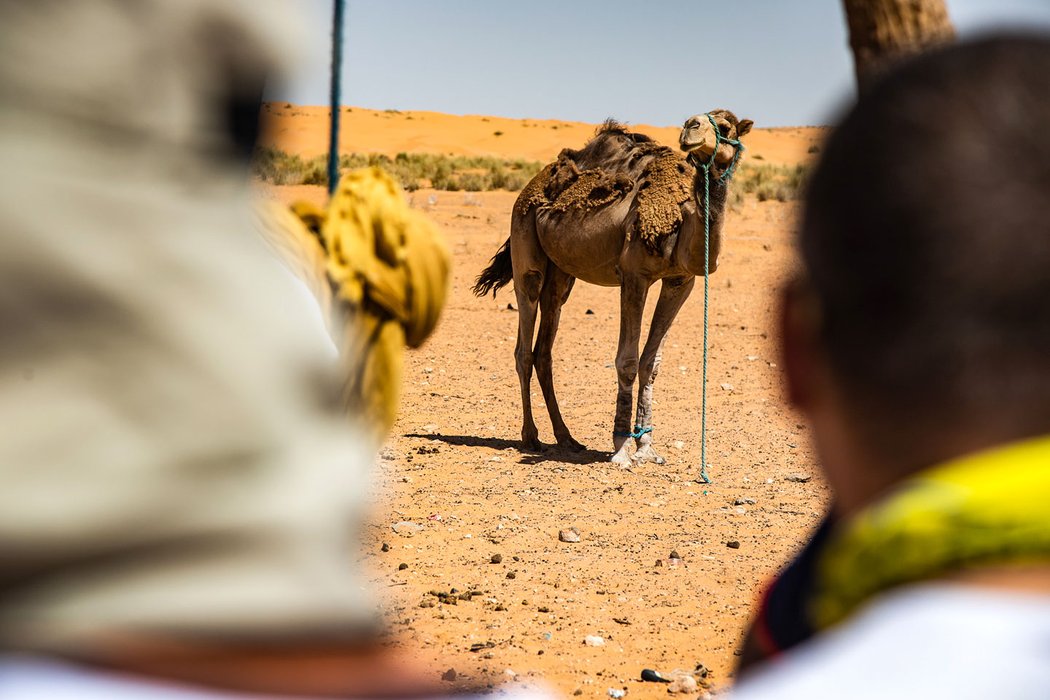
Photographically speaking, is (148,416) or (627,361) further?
(627,361)

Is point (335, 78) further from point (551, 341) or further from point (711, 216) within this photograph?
point (551, 341)

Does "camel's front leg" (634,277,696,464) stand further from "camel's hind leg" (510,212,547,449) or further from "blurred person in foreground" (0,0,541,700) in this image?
"blurred person in foreground" (0,0,541,700)

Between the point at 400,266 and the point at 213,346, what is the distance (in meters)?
0.42

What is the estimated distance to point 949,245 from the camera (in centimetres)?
98

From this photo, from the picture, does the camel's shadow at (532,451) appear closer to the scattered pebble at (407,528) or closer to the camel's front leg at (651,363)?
the camel's front leg at (651,363)

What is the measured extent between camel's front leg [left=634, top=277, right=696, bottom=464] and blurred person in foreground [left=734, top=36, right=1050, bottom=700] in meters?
7.35

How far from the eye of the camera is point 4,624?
97 centimetres

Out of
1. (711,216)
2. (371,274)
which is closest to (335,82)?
(371,274)

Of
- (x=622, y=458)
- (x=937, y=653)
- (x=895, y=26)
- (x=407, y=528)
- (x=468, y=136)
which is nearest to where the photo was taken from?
(x=937, y=653)

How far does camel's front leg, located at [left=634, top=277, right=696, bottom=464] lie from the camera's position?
848 centimetres

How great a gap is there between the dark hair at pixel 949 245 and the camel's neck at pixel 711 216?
709 centimetres

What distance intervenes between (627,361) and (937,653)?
25.0 feet

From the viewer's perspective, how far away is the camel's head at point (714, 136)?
759cm

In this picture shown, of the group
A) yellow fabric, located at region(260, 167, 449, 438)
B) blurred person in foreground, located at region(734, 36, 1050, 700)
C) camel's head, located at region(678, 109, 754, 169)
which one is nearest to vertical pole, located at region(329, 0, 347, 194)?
yellow fabric, located at region(260, 167, 449, 438)
